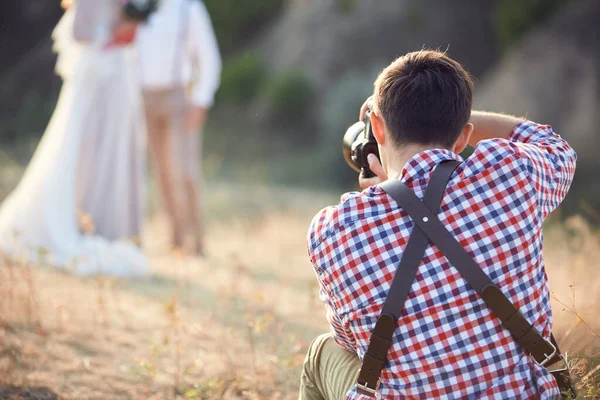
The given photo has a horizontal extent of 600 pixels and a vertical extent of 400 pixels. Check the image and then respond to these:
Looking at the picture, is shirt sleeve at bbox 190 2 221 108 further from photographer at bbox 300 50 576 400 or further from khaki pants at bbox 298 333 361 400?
photographer at bbox 300 50 576 400

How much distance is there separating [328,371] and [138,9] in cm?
371

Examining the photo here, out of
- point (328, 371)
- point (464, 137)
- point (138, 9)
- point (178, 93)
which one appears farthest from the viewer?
point (178, 93)

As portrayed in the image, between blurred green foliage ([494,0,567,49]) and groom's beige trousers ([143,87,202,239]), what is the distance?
890 cm

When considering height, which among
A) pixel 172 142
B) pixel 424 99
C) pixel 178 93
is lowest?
pixel 172 142

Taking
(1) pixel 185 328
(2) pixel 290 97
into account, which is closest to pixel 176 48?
(1) pixel 185 328

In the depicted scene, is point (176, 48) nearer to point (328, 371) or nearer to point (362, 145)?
point (362, 145)

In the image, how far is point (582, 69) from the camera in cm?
1105

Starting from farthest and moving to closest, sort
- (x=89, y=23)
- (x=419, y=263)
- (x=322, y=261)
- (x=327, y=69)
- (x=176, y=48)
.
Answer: (x=327, y=69)
(x=176, y=48)
(x=89, y=23)
(x=322, y=261)
(x=419, y=263)

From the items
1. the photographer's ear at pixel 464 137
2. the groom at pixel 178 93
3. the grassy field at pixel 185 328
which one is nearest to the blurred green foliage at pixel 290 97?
the groom at pixel 178 93

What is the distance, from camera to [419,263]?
1.48 metres

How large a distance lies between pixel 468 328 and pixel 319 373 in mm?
557

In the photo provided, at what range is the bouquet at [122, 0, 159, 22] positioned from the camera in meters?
4.76

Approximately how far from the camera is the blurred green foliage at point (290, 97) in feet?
45.2

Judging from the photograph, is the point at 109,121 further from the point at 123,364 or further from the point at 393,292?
the point at 393,292
